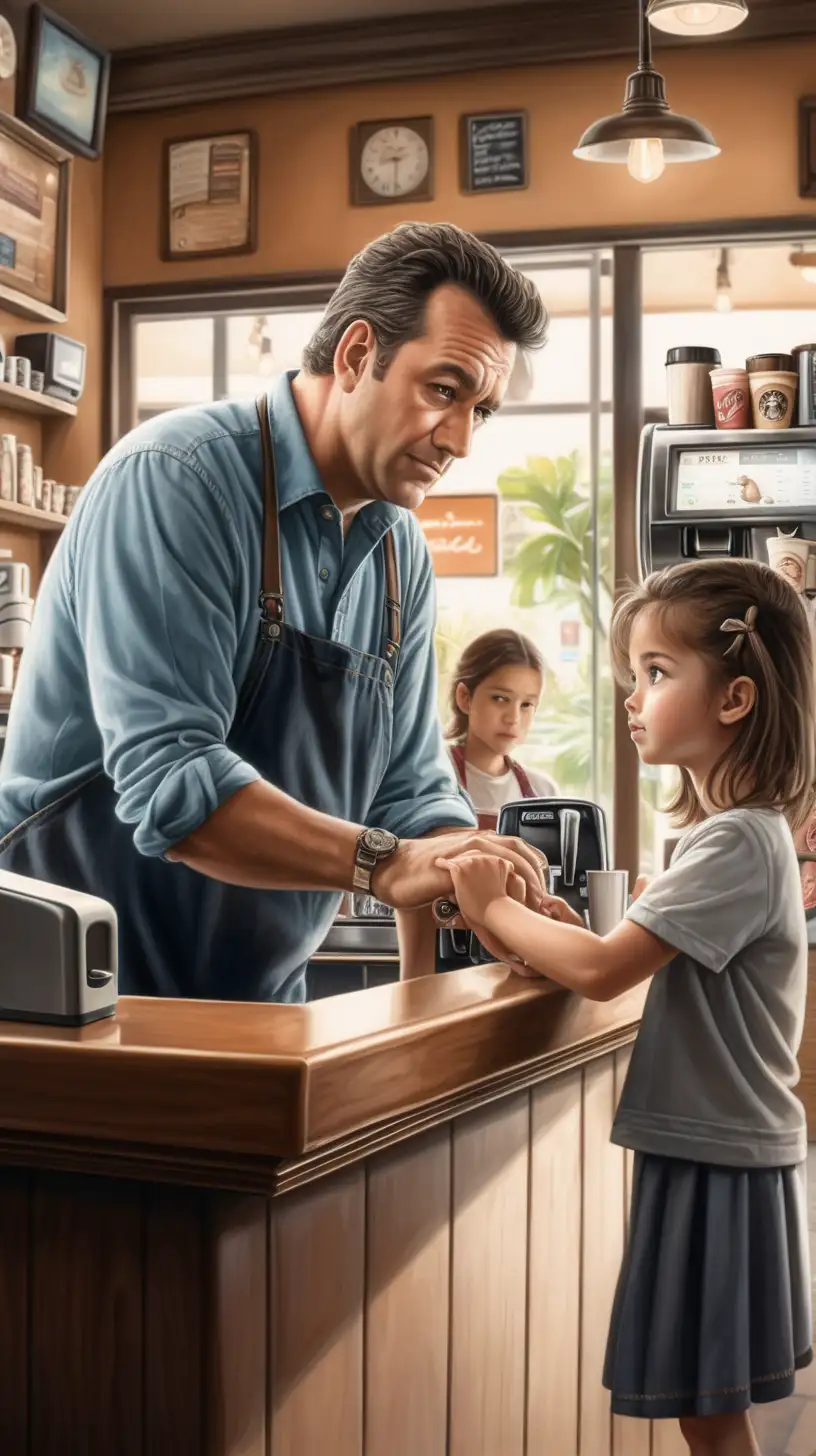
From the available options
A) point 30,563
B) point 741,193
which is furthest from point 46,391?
point 741,193

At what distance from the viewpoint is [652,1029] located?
173 cm

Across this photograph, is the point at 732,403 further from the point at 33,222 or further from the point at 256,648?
the point at 256,648

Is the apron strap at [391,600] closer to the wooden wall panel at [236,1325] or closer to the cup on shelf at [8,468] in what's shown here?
the wooden wall panel at [236,1325]

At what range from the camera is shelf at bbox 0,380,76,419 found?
523cm

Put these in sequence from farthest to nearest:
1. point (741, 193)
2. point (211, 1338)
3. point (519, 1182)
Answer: point (741, 193)
point (519, 1182)
point (211, 1338)

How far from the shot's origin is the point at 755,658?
5.92 ft

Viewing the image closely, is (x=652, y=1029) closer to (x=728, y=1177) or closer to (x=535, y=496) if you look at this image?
(x=728, y=1177)

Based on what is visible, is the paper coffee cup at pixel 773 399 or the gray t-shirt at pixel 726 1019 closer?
the gray t-shirt at pixel 726 1019

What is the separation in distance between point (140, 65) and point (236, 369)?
1141 mm

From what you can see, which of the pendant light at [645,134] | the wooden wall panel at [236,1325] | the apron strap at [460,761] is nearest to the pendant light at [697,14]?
the pendant light at [645,134]

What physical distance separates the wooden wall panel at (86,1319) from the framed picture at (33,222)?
450 cm

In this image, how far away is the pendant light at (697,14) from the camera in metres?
4.00

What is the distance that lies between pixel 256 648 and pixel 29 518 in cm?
389

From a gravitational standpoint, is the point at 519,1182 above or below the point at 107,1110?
below
